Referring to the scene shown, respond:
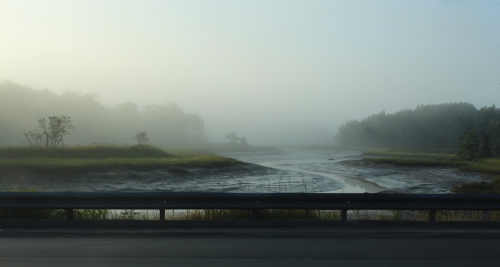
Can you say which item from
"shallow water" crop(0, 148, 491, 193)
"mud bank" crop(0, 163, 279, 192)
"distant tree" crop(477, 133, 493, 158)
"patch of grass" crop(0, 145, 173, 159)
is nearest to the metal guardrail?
"shallow water" crop(0, 148, 491, 193)

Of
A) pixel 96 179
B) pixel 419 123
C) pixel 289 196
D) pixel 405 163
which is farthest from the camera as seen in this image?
pixel 419 123

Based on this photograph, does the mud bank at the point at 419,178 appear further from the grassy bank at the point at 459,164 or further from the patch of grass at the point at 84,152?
the patch of grass at the point at 84,152

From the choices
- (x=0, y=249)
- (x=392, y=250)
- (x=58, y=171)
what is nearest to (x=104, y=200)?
(x=0, y=249)

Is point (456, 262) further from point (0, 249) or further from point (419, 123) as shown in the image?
point (419, 123)

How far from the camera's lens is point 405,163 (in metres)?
33.5

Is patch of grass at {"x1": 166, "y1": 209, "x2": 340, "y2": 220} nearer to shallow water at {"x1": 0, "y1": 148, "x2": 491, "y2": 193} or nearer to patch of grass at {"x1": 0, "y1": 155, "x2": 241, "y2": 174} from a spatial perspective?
shallow water at {"x1": 0, "y1": 148, "x2": 491, "y2": 193}

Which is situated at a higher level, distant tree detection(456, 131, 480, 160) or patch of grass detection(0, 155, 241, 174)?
distant tree detection(456, 131, 480, 160)

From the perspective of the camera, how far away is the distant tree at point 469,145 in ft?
84.0

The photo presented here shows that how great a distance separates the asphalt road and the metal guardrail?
703 millimetres

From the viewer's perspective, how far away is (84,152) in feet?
97.8

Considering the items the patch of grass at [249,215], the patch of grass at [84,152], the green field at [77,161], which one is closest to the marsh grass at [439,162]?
the green field at [77,161]

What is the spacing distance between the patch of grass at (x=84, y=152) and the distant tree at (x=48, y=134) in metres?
0.51

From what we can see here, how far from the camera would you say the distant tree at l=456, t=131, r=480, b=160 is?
84.0ft

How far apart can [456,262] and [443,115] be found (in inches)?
1224
